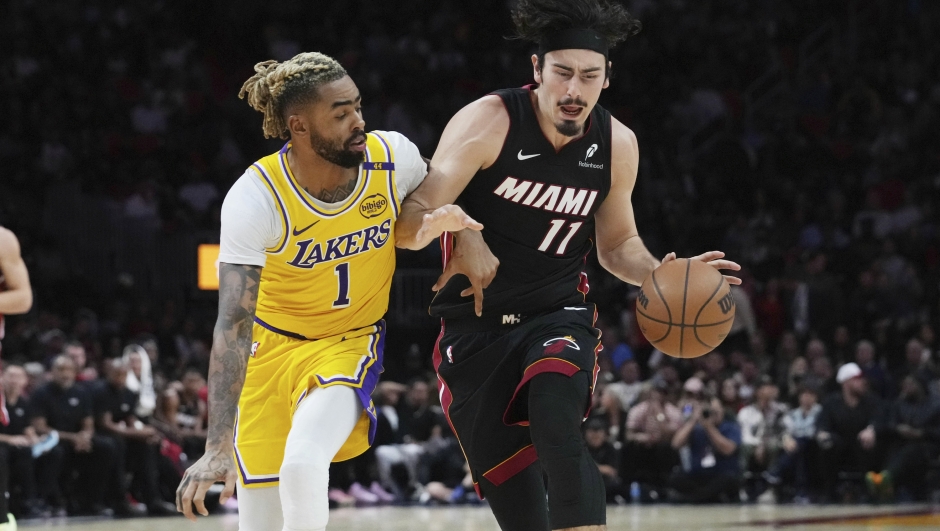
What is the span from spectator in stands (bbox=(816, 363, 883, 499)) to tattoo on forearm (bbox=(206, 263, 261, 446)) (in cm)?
990

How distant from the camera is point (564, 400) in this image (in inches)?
189

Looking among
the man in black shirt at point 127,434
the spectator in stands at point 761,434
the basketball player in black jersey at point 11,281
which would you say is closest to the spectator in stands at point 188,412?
the man in black shirt at point 127,434

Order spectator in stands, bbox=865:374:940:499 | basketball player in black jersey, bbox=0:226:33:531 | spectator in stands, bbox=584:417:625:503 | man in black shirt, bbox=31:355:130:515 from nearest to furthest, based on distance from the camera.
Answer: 1. basketball player in black jersey, bbox=0:226:33:531
2. man in black shirt, bbox=31:355:130:515
3. spectator in stands, bbox=865:374:940:499
4. spectator in stands, bbox=584:417:625:503

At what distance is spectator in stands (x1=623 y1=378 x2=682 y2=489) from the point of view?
13500 mm

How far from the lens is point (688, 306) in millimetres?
5113

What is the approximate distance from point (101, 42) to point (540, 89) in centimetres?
1427

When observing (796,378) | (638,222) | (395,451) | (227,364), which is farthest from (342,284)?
(638,222)

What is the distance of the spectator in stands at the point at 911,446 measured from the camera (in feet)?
43.1

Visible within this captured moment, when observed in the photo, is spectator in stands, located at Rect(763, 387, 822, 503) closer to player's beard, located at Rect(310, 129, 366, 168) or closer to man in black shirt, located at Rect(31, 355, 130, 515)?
man in black shirt, located at Rect(31, 355, 130, 515)

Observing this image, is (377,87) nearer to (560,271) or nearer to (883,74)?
(883,74)

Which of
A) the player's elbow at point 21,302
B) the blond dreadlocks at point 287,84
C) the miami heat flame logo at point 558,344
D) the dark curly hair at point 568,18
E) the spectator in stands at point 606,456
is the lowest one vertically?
the spectator in stands at point 606,456

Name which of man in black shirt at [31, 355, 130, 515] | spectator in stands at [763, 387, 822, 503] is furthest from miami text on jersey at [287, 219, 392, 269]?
spectator in stands at [763, 387, 822, 503]

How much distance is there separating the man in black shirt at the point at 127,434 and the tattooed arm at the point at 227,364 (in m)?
8.36

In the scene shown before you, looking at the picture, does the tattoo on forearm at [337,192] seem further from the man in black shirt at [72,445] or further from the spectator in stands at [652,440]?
the spectator in stands at [652,440]
